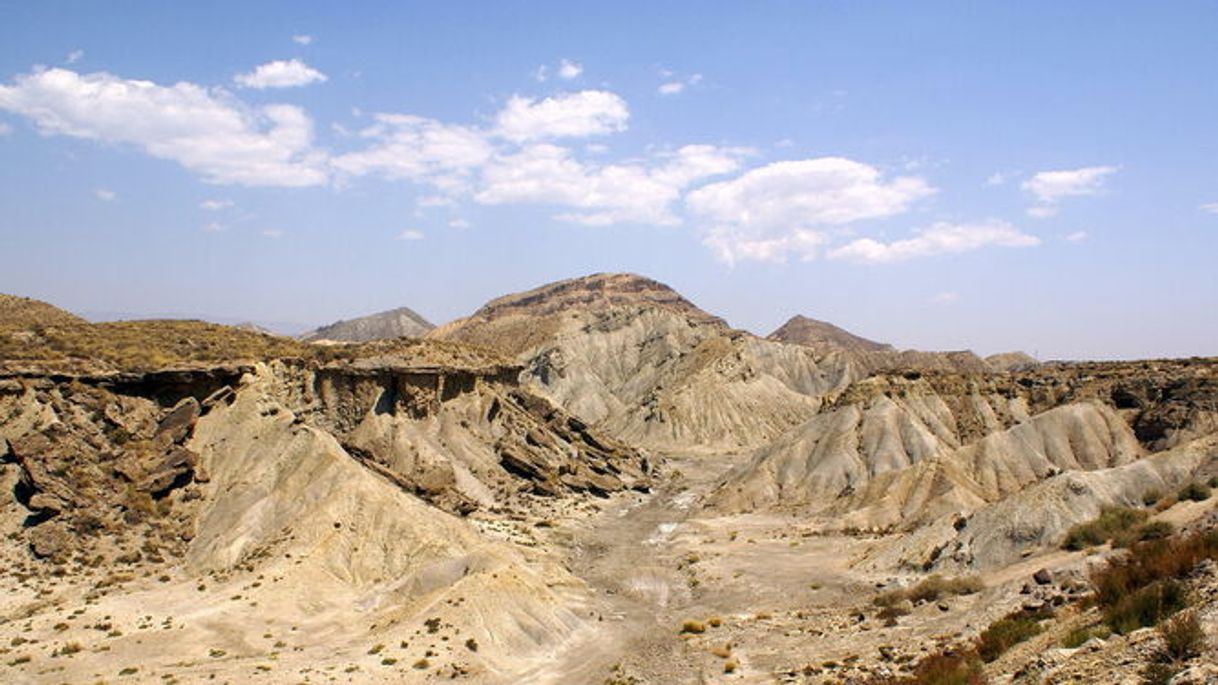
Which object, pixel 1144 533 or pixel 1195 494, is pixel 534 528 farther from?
pixel 1195 494

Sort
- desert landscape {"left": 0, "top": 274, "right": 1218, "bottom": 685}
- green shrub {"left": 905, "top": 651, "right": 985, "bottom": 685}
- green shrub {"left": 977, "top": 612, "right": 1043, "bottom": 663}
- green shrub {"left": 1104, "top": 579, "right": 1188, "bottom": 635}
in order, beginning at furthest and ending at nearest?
1. desert landscape {"left": 0, "top": 274, "right": 1218, "bottom": 685}
2. green shrub {"left": 977, "top": 612, "right": 1043, "bottom": 663}
3. green shrub {"left": 905, "top": 651, "right": 985, "bottom": 685}
4. green shrub {"left": 1104, "top": 579, "right": 1188, "bottom": 635}

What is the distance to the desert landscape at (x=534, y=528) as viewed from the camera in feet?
92.8

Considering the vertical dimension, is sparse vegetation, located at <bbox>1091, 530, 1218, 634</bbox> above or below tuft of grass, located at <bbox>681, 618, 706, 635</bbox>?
above

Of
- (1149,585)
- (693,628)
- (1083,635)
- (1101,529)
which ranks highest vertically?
(1149,585)

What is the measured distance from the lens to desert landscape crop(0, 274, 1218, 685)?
28.3 meters

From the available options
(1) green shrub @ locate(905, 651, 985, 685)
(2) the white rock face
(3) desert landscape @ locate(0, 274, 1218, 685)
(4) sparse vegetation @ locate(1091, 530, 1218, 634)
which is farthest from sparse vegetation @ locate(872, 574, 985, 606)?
(2) the white rock face

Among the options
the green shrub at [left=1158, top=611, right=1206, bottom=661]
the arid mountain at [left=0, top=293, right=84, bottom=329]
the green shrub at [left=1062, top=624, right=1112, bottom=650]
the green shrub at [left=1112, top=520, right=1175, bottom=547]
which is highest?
the arid mountain at [left=0, top=293, right=84, bottom=329]

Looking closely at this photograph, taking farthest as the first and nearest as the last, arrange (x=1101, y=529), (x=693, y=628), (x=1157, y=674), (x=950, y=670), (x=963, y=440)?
(x=963, y=440) → (x=693, y=628) → (x=1101, y=529) → (x=950, y=670) → (x=1157, y=674)

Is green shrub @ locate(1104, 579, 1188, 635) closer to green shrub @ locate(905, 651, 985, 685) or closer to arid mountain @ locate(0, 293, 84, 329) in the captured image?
green shrub @ locate(905, 651, 985, 685)

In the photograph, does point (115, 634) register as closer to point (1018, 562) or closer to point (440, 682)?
point (440, 682)

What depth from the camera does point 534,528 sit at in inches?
2350

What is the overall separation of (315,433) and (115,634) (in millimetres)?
17454

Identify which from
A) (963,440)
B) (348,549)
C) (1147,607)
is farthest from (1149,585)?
(963,440)

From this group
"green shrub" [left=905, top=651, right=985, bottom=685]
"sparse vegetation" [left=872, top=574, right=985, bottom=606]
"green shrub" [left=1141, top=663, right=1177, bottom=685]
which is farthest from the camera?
"sparse vegetation" [left=872, top=574, right=985, bottom=606]
